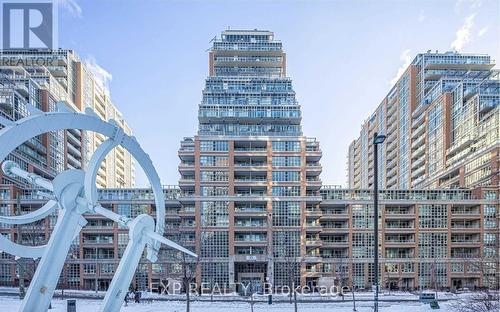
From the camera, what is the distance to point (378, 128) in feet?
417

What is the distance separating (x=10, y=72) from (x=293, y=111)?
230 ft

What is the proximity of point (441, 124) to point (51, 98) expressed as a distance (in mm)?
96082

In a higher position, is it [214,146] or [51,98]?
[51,98]

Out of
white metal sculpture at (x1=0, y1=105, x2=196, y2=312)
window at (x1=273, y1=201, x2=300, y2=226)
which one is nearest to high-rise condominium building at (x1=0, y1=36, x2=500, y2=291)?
window at (x1=273, y1=201, x2=300, y2=226)

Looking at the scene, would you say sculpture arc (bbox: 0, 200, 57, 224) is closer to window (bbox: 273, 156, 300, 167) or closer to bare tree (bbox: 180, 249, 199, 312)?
bare tree (bbox: 180, 249, 199, 312)

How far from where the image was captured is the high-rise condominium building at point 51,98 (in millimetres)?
75438

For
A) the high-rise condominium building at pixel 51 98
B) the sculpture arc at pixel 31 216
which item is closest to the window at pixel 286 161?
the high-rise condominium building at pixel 51 98

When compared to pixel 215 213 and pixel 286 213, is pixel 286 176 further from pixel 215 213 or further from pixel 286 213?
pixel 215 213

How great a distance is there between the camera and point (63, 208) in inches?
514

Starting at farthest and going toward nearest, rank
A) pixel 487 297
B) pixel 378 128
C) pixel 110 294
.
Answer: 1. pixel 378 128
2. pixel 487 297
3. pixel 110 294

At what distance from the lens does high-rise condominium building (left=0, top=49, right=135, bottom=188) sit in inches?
2970

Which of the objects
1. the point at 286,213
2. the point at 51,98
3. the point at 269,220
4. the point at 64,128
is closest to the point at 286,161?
the point at 286,213

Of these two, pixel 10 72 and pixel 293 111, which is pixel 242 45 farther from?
pixel 10 72

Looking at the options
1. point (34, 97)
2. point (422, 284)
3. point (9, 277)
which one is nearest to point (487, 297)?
point (422, 284)
